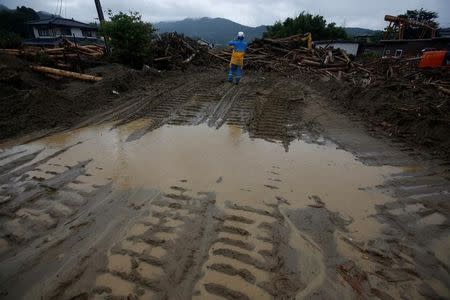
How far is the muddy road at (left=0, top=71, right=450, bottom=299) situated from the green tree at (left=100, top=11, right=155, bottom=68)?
6.27 meters

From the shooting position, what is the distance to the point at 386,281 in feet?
7.67

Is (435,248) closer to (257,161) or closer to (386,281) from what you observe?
(386,281)

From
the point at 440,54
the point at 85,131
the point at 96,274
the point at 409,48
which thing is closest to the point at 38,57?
the point at 85,131

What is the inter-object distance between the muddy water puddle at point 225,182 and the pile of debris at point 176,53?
285 inches

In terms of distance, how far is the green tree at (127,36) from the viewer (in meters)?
10.4

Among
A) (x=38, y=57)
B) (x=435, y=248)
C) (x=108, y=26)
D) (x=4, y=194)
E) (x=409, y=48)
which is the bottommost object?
(x=4, y=194)

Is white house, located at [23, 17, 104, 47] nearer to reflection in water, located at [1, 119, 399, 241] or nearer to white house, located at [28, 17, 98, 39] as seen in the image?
white house, located at [28, 17, 98, 39]

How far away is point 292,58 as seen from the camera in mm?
14953

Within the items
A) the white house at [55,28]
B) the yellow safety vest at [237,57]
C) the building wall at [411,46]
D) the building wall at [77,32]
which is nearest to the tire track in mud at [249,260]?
the yellow safety vest at [237,57]

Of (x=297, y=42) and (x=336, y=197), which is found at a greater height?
(x=297, y=42)

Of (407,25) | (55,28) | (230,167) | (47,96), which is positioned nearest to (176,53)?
(47,96)

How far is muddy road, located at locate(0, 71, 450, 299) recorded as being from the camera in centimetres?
229

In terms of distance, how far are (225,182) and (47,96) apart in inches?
217

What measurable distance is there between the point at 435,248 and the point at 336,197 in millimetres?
1121
